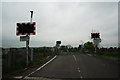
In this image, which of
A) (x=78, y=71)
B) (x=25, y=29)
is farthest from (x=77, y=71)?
(x=25, y=29)

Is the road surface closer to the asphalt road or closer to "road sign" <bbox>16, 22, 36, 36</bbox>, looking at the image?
the asphalt road

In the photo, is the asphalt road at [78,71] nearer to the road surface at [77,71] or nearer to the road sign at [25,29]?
the road surface at [77,71]

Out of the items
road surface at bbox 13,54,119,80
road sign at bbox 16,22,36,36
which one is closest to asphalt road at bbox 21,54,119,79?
road surface at bbox 13,54,119,80

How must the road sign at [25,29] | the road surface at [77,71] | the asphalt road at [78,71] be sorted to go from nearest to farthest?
the road surface at [77,71] → the asphalt road at [78,71] → the road sign at [25,29]

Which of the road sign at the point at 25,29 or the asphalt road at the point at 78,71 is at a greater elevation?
the road sign at the point at 25,29

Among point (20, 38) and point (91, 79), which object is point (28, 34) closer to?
point (20, 38)

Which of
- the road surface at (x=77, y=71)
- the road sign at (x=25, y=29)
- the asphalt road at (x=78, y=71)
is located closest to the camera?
the road surface at (x=77, y=71)

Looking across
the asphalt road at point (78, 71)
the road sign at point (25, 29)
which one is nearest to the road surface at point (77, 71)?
the asphalt road at point (78, 71)

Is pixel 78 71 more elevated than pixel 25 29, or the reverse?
pixel 25 29

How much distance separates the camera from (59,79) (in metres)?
9.90

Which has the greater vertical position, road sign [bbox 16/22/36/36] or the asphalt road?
road sign [bbox 16/22/36/36]

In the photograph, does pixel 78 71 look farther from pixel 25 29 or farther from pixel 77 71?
pixel 25 29

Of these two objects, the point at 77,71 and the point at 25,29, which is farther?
the point at 25,29

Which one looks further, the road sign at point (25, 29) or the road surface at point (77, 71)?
the road sign at point (25, 29)
